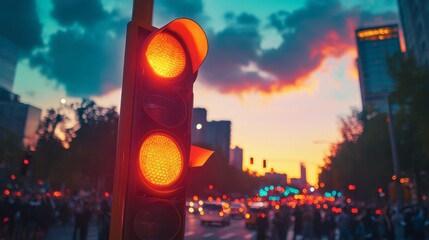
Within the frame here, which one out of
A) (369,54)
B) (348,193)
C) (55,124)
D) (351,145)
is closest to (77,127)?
(55,124)

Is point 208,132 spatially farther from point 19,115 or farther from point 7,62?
point 7,62

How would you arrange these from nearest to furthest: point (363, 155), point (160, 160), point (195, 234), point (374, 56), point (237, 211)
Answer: point (160, 160) < point (195, 234) < point (363, 155) < point (237, 211) < point (374, 56)

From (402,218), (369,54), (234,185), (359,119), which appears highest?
(369,54)

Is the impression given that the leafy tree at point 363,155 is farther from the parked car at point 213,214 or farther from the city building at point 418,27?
the city building at point 418,27

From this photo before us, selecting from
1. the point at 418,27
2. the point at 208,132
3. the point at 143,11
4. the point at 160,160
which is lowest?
the point at 160,160

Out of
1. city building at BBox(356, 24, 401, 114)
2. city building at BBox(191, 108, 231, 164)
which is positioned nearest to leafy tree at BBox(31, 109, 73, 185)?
city building at BBox(191, 108, 231, 164)

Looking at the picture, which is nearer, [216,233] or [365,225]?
[365,225]

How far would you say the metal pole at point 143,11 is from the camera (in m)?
2.17

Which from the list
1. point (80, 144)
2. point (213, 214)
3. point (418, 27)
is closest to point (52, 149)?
point (80, 144)

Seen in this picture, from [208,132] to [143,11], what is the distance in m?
0.98

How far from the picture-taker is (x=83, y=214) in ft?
50.4

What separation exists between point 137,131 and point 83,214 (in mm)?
14887

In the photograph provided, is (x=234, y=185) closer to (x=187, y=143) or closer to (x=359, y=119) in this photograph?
(x=359, y=119)

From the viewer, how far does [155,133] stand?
1.96m
